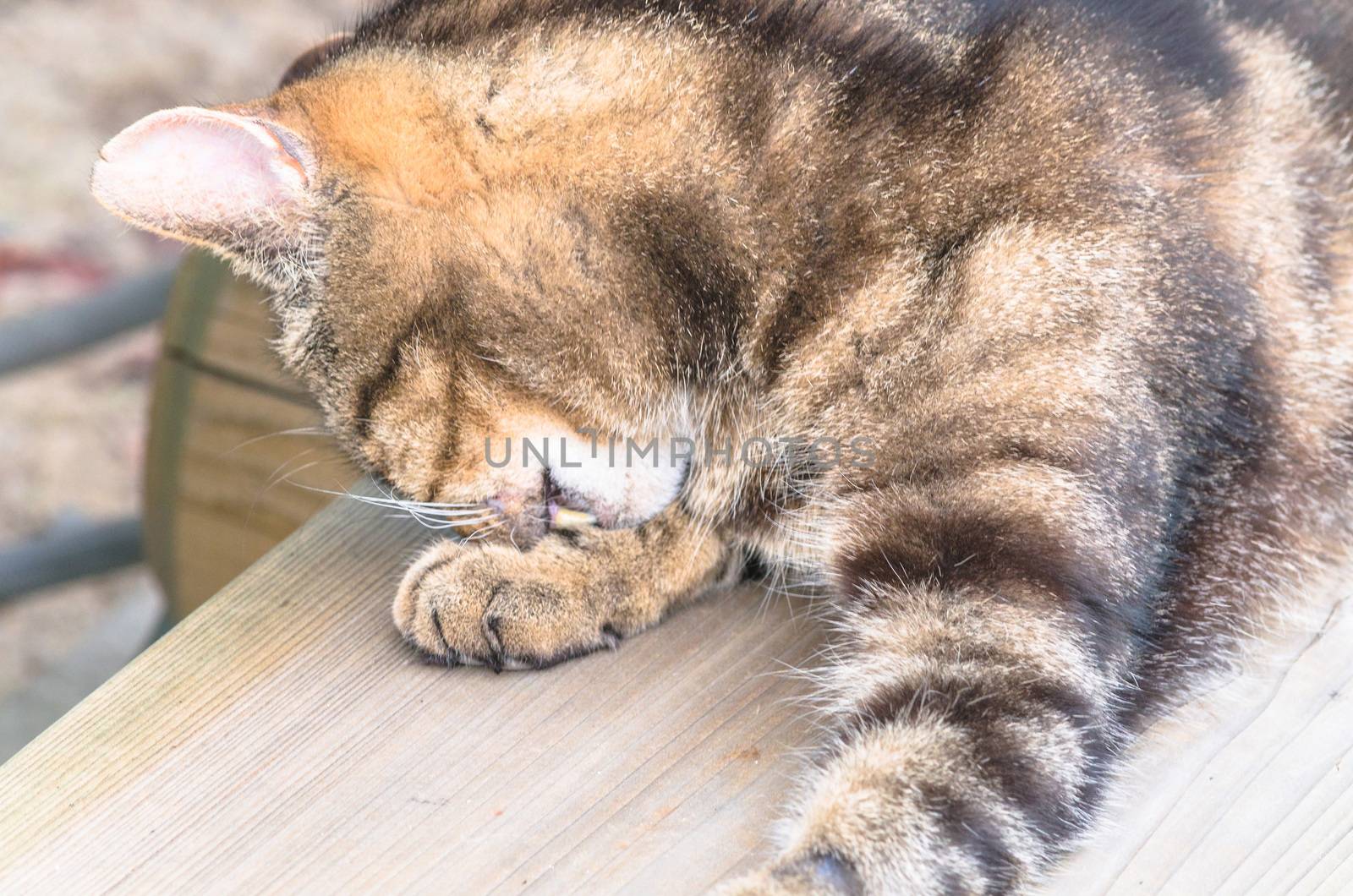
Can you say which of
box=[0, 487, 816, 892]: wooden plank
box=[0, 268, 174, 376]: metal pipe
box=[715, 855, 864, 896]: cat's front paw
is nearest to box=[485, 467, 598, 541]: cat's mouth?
box=[0, 487, 816, 892]: wooden plank

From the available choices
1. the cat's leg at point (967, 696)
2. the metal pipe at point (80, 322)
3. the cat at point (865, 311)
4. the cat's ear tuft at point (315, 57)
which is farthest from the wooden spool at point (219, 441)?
the cat's leg at point (967, 696)

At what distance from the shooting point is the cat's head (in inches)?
55.5

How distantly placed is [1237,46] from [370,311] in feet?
3.32

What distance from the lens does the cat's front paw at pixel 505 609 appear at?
143cm

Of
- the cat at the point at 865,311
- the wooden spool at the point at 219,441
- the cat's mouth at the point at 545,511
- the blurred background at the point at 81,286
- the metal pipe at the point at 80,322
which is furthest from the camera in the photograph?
the blurred background at the point at 81,286

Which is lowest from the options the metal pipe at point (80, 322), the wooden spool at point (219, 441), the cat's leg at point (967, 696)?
the metal pipe at point (80, 322)

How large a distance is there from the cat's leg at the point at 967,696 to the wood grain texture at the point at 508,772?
0.07 meters

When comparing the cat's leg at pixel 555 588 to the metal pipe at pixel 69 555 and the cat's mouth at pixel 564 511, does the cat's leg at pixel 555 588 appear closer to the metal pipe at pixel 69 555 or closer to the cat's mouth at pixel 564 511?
the cat's mouth at pixel 564 511

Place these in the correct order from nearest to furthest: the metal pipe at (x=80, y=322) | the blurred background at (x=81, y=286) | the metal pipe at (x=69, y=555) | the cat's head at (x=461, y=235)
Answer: the cat's head at (x=461, y=235)
the metal pipe at (x=80, y=322)
the metal pipe at (x=69, y=555)
the blurred background at (x=81, y=286)

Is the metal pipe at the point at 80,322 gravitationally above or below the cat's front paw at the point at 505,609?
below

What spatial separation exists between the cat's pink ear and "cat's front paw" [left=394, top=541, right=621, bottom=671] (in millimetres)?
439

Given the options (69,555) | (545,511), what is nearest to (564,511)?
(545,511)

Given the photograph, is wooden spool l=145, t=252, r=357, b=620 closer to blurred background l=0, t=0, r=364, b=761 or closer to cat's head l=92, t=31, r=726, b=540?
blurred background l=0, t=0, r=364, b=761

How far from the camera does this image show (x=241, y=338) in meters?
2.23
